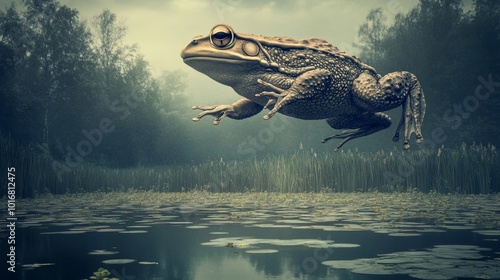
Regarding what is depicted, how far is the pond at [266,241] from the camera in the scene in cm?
614

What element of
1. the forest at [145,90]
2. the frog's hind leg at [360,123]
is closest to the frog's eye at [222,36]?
the frog's hind leg at [360,123]

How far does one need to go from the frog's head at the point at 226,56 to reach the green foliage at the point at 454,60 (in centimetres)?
2945

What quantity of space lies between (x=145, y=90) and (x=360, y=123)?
118 feet

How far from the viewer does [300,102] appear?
6.15 metres

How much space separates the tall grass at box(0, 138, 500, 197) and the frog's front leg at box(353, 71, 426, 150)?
10.1 metres

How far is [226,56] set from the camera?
6242mm

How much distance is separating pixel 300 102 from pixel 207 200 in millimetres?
10777

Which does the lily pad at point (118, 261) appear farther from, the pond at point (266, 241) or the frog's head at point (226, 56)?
the frog's head at point (226, 56)

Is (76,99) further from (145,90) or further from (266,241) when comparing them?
(266,241)

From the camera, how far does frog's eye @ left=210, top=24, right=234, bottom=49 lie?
6.05m

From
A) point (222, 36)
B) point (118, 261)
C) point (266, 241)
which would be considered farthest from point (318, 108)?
point (118, 261)

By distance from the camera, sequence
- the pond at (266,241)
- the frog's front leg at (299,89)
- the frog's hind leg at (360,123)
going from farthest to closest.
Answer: the frog's hind leg at (360,123) < the pond at (266,241) < the frog's front leg at (299,89)

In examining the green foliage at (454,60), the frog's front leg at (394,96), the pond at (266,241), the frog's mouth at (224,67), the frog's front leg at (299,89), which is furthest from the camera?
the green foliage at (454,60)

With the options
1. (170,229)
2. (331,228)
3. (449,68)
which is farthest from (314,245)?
(449,68)
